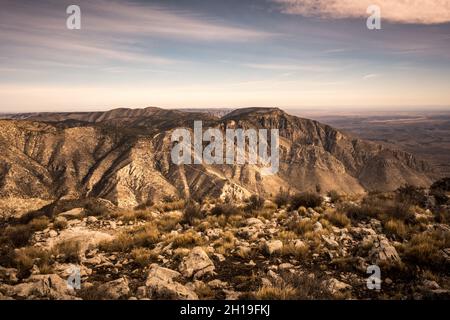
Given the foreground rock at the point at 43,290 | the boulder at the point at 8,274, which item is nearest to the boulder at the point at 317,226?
the foreground rock at the point at 43,290

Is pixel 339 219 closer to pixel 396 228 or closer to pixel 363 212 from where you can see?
pixel 363 212

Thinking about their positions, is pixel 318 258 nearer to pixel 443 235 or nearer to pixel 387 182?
pixel 443 235

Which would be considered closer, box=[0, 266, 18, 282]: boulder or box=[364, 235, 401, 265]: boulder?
box=[0, 266, 18, 282]: boulder

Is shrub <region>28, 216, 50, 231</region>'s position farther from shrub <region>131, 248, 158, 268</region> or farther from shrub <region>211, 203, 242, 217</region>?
shrub <region>211, 203, 242, 217</region>

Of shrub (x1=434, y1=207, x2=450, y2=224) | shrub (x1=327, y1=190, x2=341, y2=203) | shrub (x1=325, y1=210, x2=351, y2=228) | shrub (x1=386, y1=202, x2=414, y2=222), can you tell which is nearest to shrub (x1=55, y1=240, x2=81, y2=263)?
shrub (x1=325, y1=210, x2=351, y2=228)

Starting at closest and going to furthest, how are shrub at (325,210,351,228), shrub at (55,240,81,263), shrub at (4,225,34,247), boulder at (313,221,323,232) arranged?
shrub at (55,240,81,263), shrub at (4,225,34,247), boulder at (313,221,323,232), shrub at (325,210,351,228)

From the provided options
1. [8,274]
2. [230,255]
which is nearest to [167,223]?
[230,255]

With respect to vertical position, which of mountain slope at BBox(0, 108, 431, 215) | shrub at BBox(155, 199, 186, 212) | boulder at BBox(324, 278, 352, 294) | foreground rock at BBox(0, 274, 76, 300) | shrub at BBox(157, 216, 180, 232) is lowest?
mountain slope at BBox(0, 108, 431, 215)

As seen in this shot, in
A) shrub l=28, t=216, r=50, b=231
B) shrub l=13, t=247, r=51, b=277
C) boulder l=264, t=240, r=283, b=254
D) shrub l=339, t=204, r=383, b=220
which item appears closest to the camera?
shrub l=13, t=247, r=51, b=277
